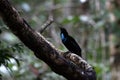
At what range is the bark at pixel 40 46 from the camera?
160 centimetres

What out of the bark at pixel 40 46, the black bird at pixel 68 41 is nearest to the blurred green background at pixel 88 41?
Result: the black bird at pixel 68 41

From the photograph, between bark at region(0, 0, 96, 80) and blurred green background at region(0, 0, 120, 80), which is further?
blurred green background at region(0, 0, 120, 80)

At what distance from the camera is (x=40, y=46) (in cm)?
172

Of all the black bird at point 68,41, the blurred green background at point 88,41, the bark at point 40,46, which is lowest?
the bark at point 40,46

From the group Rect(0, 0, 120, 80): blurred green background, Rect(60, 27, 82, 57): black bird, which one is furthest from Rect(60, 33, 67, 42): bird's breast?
Rect(0, 0, 120, 80): blurred green background

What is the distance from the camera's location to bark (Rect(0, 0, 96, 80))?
160 centimetres

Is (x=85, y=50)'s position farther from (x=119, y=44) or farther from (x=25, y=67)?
(x=25, y=67)

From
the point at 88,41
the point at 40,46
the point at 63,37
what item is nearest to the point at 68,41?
the point at 63,37

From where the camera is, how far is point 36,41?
170cm

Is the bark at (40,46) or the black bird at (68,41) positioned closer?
the bark at (40,46)

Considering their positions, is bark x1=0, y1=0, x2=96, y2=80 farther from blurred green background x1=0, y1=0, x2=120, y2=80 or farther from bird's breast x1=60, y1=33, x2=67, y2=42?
blurred green background x1=0, y1=0, x2=120, y2=80

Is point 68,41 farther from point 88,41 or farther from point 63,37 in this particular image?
point 88,41

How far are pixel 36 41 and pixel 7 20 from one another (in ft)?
0.56

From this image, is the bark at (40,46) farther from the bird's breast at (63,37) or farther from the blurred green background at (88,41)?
the blurred green background at (88,41)
